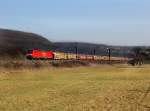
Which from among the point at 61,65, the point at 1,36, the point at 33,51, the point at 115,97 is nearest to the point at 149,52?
the point at 1,36

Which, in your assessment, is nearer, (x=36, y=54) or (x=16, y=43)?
(x=36, y=54)

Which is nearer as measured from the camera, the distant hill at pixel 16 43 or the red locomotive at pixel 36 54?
the red locomotive at pixel 36 54

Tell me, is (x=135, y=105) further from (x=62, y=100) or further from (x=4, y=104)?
(x=4, y=104)

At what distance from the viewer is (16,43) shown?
134500 millimetres

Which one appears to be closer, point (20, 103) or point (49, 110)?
point (49, 110)

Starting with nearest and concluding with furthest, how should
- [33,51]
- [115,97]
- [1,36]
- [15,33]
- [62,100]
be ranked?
1. [62,100]
2. [115,97]
3. [33,51]
4. [1,36]
5. [15,33]

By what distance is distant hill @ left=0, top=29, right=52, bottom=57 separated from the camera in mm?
105312

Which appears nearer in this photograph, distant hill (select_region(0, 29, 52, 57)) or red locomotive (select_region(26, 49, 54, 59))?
red locomotive (select_region(26, 49, 54, 59))

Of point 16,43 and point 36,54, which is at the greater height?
point 16,43

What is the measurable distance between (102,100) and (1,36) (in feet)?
402

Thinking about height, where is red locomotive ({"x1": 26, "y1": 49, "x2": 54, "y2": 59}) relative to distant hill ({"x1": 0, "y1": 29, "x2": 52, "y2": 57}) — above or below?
below

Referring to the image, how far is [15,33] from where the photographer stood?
16050 centimetres

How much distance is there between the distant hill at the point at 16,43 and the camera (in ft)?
346

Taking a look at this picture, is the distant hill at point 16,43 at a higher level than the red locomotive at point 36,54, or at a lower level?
higher
